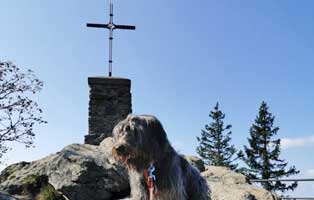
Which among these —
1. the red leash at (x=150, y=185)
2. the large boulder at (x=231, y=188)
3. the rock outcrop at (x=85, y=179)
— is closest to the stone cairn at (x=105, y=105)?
the rock outcrop at (x=85, y=179)

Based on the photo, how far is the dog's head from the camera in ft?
13.4

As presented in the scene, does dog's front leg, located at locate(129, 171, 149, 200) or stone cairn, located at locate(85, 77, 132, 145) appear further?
stone cairn, located at locate(85, 77, 132, 145)

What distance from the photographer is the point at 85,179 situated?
7414mm

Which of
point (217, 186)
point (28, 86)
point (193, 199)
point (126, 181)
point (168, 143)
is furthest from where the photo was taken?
point (28, 86)

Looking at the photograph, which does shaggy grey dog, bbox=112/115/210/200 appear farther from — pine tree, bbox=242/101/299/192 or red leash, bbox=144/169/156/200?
pine tree, bbox=242/101/299/192

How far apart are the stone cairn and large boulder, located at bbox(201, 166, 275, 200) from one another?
250 centimetres

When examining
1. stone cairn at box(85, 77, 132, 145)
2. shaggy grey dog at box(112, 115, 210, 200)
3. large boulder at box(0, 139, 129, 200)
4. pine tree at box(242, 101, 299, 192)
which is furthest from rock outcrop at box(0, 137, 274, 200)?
pine tree at box(242, 101, 299, 192)

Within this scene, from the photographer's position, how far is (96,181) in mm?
7449

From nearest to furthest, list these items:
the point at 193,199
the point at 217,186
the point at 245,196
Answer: the point at 193,199, the point at 245,196, the point at 217,186

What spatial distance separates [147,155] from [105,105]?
556cm

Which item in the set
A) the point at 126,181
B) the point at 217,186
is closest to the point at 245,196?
the point at 217,186

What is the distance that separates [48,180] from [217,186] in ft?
9.68

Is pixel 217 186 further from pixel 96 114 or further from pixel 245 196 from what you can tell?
pixel 96 114

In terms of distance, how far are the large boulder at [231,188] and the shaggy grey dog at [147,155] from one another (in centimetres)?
242
